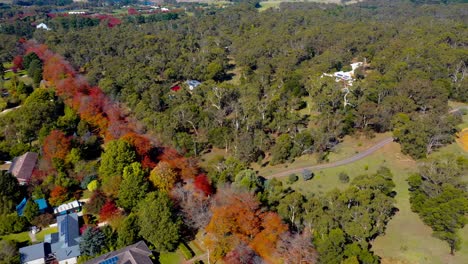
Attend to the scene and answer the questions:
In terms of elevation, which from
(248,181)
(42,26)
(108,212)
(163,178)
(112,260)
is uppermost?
(42,26)

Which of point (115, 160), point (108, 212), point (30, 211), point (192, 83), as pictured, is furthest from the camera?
point (192, 83)

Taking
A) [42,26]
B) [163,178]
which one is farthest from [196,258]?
[42,26]

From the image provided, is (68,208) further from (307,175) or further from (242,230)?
(307,175)

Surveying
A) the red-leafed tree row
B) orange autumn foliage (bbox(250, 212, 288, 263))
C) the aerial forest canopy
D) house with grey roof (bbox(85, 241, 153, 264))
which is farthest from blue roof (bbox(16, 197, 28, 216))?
orange autumn foliage (bbox(250, 212, 288, 263))

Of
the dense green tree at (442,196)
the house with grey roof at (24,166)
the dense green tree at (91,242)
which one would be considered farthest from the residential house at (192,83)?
the dense green tree at (442,196)

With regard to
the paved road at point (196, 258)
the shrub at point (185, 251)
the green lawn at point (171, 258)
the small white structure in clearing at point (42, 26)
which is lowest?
the green lawn at point (171, 258)

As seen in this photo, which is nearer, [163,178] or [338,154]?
[163,178]

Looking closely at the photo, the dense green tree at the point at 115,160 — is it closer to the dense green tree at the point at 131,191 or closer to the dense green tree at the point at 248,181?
the dense green tree at the point at 131,191
